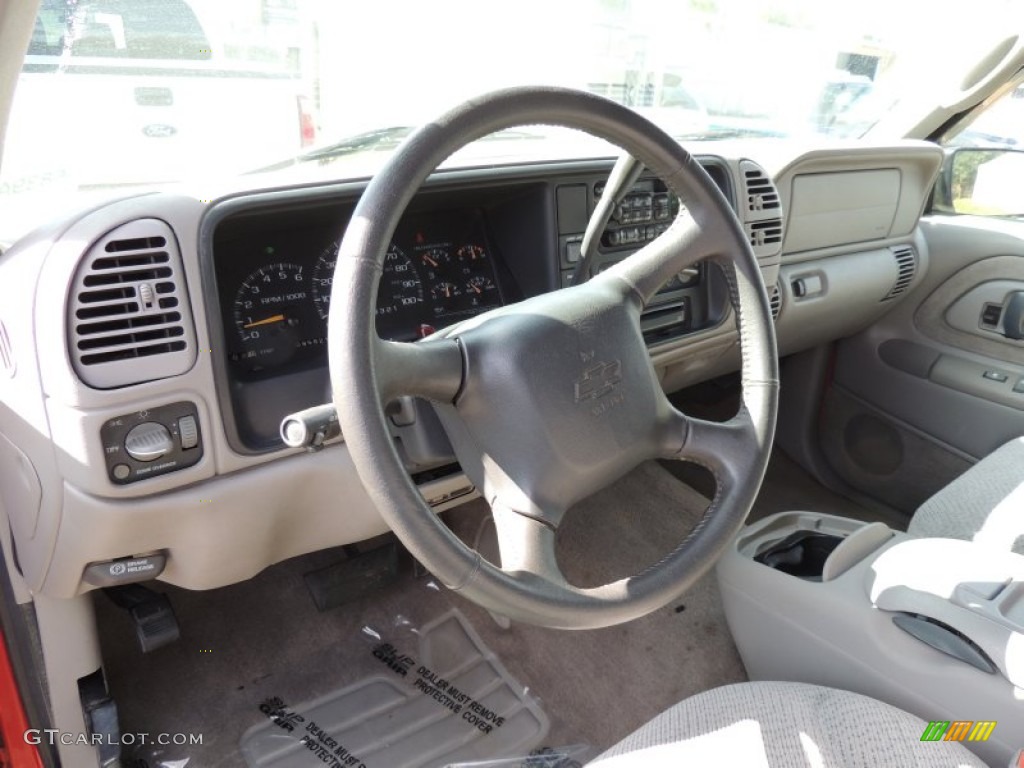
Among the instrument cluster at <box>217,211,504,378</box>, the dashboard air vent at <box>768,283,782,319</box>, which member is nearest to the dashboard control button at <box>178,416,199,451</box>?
the instrument cluster at <box>217,211,504,378</box>

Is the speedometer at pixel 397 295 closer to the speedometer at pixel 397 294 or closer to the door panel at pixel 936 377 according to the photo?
the speedometer at pixel 397 294

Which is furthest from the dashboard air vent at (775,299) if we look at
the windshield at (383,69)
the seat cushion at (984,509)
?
the seat cushion at (984,509)

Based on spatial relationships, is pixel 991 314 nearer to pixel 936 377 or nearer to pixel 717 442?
pixel 936 377

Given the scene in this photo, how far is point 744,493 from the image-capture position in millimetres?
1116

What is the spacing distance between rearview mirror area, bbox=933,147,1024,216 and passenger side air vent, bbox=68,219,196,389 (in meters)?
2.59

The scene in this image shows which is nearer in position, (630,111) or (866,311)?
(630,111)

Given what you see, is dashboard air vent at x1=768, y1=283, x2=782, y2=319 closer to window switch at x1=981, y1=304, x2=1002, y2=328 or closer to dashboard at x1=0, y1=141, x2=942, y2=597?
dashboard at x1=0, y1=141, x2=942, y2=597

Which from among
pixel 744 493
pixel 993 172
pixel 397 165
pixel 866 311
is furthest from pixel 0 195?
pixel 993 172

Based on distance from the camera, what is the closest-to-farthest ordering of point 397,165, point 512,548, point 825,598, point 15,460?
point 397,165
point 512,548
point 15,460
point 825,598

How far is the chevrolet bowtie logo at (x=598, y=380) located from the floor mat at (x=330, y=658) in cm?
81

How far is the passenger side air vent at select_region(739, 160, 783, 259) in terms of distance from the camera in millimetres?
1915

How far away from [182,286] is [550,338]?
0.54 metres

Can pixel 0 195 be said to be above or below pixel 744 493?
above

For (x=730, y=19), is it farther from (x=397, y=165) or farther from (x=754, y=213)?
(x=397, y=165)
